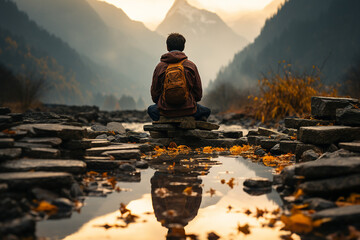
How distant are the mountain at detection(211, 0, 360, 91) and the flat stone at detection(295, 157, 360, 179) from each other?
39.6 metres

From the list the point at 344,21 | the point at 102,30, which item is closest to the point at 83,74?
the point at 102,30

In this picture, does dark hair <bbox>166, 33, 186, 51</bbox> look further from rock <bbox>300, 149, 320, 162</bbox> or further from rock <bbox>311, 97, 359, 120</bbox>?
rock <bbox>300, 149, 320, 162</bbox>

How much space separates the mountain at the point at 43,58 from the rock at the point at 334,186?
60.4m

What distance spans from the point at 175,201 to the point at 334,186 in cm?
109

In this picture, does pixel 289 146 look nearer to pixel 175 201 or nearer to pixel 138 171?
pixel 138 171

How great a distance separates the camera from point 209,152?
5.01m

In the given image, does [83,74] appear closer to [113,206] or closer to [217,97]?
[217,97]

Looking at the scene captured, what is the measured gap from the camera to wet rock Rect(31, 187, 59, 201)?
208 centimetres

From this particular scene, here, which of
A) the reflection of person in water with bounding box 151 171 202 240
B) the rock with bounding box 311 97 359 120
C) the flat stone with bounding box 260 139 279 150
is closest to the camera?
the reflection of person in water with bounding box 151 171 202 240

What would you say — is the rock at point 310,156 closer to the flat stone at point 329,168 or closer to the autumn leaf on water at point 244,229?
the flat stone at point 329,168

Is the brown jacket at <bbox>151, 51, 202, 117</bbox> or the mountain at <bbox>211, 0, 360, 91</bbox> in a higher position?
the mountain at <bbox>211, 0, 360, 91</bbox>

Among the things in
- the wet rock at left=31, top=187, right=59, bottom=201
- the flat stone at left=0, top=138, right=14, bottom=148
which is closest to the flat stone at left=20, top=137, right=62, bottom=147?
the flat stone at left=0, top=138, right=14, bottom=148

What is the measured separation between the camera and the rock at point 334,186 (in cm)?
206

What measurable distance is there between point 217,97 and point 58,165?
28.8 m
